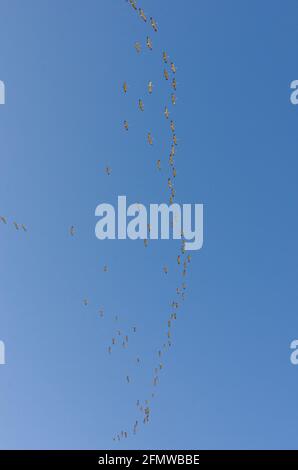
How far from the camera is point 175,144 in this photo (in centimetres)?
3778

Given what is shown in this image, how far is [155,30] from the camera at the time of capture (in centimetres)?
3334

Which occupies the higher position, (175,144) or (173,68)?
(173,68)

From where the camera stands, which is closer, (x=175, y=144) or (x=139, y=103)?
(x=139, y=103)
